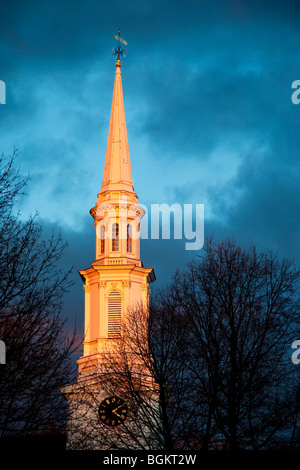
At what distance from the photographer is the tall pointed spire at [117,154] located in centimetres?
6581

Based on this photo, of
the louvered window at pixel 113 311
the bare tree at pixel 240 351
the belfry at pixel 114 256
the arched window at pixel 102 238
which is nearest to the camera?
the bare tree at pixel 240 351

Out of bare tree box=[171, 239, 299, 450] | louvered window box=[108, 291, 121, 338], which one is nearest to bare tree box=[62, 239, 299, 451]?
bare tree box=[171, 239, 299, 450]

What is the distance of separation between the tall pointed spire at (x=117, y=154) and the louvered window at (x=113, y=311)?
316 inches

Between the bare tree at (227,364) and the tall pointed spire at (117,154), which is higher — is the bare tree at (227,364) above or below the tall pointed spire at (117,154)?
below

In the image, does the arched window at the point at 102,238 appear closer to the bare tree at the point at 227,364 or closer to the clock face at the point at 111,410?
the clock face at the point at 111,410

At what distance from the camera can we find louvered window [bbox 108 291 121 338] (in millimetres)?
60812

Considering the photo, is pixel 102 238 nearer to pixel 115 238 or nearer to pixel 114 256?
pixel 115 238

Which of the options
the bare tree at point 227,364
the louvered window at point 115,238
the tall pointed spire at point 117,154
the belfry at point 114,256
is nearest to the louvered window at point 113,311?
the belfry at point 114,256

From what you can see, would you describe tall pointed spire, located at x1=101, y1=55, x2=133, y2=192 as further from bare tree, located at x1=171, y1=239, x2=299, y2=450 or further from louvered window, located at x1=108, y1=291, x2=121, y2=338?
bare tree, located at x1=171, y1=239, x2=299, y2=450

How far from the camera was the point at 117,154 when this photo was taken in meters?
66.4

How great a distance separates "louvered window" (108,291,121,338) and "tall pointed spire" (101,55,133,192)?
802cm

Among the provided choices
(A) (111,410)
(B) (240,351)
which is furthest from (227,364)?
(A) (111,410)

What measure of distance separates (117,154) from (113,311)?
1188 centimetres
